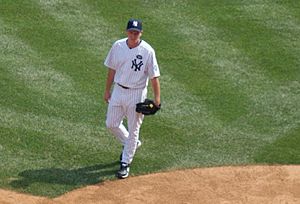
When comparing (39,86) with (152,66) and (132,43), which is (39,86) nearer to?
(132,43)

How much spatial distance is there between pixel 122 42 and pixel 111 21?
181 inches

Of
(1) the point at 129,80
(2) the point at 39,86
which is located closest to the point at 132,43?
(1) the point at 129,80

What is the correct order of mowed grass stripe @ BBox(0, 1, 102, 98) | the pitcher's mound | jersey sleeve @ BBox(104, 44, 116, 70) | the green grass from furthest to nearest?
mowed grass stripe @ BBox(0, 1, 102, 98)
the green grass
jersey sleeve @ BBox(104, 44, 116, 70)
the pitcher's mound

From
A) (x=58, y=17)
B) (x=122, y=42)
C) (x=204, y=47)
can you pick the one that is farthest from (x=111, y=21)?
(x=122, y=42)

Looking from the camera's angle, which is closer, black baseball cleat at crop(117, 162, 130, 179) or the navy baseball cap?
the navy baseball cap

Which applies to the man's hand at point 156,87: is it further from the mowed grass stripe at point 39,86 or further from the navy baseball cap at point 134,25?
the mowed grass stripe at point 39,86

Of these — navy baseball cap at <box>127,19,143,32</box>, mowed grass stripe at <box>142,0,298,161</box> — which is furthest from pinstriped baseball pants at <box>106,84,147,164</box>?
mowed grass stripe at <box>142,0,298,161</box>

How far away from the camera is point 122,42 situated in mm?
9422

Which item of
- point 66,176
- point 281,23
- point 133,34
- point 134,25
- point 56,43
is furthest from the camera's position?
point 281,23

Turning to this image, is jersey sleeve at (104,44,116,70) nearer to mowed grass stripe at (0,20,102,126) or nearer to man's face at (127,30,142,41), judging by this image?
man's face at (127,30,142,41)

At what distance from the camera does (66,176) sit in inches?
379

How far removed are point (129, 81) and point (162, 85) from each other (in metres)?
2.73

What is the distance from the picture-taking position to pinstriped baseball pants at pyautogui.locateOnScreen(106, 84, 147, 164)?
9.50 m

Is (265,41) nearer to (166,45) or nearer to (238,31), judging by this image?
(238,31)
